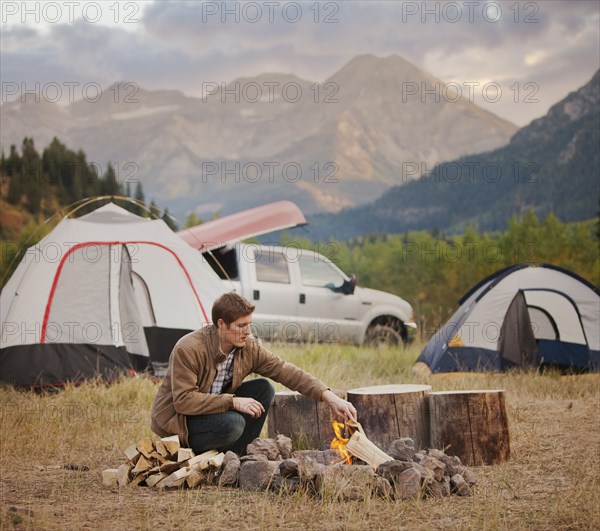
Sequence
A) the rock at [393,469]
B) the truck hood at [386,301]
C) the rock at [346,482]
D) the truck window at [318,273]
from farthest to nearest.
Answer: the truck hood at [386,301]
the truck window at [318,273]
the rock at [393,469]
the rock at [346,482]

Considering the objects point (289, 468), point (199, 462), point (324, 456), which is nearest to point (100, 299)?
point (199, 462)

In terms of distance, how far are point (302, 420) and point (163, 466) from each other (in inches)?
55.6

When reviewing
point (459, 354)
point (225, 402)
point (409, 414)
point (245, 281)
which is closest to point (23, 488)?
point (225, 402)

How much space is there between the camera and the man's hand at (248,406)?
5.32m

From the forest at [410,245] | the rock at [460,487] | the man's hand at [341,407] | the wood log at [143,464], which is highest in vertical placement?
the forest at [410,245]

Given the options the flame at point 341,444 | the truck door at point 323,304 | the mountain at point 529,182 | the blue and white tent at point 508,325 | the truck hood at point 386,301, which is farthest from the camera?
the mountain at point 529,182

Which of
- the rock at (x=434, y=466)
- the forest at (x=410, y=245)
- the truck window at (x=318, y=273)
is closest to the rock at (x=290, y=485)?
the rock at (x=434, y=466)

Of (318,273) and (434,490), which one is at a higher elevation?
(318,273)

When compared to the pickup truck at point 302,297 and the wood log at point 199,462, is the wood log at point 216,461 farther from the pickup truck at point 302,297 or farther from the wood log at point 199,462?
the pickup truck at point 302,297

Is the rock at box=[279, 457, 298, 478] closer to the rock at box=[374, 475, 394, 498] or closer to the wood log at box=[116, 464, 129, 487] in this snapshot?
the rock at box=[374, 475, 394, 498]

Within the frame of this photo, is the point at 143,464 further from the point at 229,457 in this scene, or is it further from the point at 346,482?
the point at 346,482

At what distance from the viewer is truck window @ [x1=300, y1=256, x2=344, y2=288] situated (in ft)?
44.3

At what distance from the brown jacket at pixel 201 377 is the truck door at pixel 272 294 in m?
7.32

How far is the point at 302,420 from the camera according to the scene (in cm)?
651
